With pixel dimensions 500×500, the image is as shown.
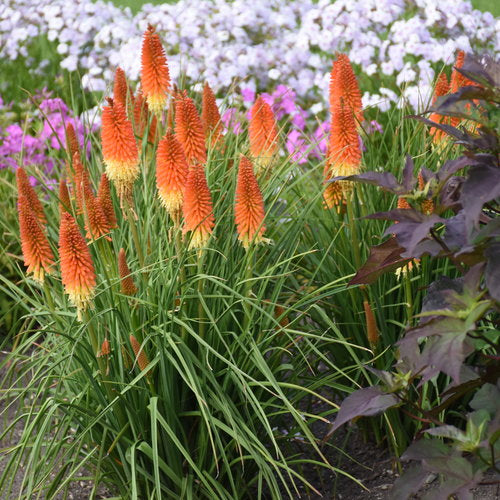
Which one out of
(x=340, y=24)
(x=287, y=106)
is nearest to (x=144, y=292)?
(x=287, y=106)

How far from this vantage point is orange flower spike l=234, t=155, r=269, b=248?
2.80 meters

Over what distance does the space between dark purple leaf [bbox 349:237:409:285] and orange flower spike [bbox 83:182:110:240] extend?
101cm

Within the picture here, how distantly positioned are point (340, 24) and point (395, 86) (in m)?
1.26

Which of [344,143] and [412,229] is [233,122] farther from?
[412,229]

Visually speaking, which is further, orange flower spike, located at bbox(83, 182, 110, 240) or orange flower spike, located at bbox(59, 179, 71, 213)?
orange flower spike, located at bbox(59, 179, 71, 213)

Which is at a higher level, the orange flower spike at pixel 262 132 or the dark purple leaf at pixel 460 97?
the dark purple leaf at pixel 460 97

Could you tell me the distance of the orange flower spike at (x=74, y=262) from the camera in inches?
104

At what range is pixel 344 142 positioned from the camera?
10.2 ft

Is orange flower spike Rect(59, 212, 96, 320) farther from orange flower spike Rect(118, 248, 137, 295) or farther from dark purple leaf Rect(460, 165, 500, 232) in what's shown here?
dark purple leaf Rect(460, 165, 500, 232)

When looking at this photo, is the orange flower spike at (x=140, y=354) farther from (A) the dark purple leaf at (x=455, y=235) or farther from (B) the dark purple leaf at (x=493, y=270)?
(B) the dark purple leaf at (x=493, y=270)

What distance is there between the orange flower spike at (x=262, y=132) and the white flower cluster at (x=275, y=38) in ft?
11.2

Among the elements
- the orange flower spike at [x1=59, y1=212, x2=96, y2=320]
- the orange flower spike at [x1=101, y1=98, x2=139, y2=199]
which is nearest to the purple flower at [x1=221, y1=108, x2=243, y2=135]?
the orange flower spike at [x1=101, y1=98, x2=139, y2=199]

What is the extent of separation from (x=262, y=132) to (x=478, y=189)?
181 cm

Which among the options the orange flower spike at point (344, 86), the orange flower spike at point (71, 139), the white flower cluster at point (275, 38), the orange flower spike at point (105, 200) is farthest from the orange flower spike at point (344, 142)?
the white flower cluster at point (275, 38)
